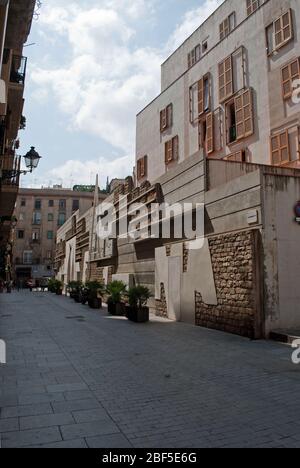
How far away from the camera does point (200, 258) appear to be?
13203 mm

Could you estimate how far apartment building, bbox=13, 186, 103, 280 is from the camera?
64.2m

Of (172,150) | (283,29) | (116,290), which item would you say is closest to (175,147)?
(172,150)

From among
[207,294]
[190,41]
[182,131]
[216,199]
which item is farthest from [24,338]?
[190,41]

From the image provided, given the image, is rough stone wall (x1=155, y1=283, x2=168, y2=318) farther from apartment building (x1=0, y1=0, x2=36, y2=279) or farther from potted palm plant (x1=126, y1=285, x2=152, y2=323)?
apartment building (x1=0, y1=0, x2=36, y2=279)

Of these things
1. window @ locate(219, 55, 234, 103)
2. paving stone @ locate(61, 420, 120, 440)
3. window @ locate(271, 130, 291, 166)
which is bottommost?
paving stone @ locate(61, 420, 120, 440)

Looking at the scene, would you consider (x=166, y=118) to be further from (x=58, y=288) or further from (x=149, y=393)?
(x=58, y=288)

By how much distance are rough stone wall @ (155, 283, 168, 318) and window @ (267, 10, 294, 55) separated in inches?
442

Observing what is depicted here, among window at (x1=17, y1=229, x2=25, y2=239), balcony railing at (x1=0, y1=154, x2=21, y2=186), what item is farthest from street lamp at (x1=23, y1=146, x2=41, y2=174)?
window at (x1=17, y1=229, x2=25, y2=239)

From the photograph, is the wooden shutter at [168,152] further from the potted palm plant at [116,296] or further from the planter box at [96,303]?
the planter box at [96,303]

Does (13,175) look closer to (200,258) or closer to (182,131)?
(200,258)

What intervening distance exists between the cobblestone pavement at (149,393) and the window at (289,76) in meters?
10.3

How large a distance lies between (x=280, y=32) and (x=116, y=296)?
13356 mm

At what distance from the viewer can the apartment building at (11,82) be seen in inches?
283

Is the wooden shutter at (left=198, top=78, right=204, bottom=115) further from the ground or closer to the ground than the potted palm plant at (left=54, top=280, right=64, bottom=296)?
further from the ground
